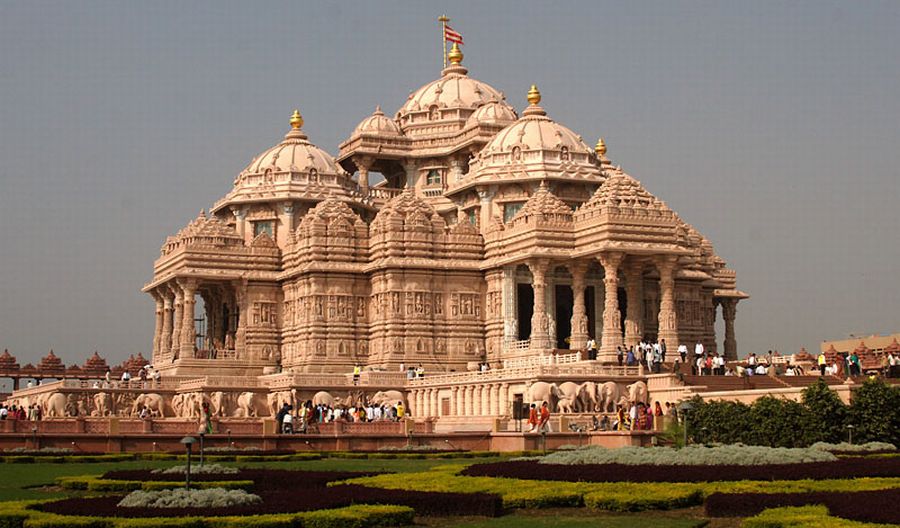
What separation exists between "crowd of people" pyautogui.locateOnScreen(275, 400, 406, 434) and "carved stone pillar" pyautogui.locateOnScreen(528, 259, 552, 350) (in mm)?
6490

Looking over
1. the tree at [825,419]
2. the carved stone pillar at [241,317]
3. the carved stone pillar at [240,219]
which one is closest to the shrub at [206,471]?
the tree at [825,419]

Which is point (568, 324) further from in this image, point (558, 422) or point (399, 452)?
point (399, 452)

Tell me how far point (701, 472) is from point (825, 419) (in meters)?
12.1

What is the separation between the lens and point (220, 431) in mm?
44219

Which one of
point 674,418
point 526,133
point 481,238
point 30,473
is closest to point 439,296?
point 481,238

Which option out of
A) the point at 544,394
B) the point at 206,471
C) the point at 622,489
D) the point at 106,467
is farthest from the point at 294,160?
the point at 622,489

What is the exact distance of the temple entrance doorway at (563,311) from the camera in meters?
65.7

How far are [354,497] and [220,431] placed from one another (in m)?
23.9

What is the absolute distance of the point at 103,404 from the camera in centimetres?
5862

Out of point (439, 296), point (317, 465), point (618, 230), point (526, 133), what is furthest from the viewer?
point (526, 133)

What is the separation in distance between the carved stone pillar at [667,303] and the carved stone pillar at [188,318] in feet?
76.4

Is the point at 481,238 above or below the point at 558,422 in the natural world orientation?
above

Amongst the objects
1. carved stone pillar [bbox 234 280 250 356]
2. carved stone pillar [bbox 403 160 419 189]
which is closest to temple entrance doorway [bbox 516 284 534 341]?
carved stone pillar [bbox 234 280 250 356]

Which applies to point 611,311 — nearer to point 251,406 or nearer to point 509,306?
point 509,306
